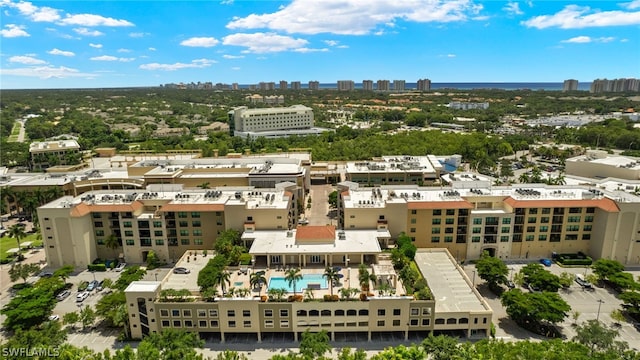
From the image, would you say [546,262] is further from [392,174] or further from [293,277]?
[293,277]

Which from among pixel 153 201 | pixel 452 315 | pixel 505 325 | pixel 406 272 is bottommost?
pixel 505 325

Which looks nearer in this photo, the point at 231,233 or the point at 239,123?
the point at 231,233

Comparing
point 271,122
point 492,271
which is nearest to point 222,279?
point 492,271

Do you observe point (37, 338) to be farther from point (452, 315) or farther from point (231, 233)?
point (452, 315)

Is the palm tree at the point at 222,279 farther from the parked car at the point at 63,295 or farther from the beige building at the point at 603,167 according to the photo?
the beige building at the point at 603,167

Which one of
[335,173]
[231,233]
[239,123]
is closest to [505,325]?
[231,233]

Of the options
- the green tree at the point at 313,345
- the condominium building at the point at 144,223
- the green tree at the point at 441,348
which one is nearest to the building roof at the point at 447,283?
the green tree at the point at 441,348
